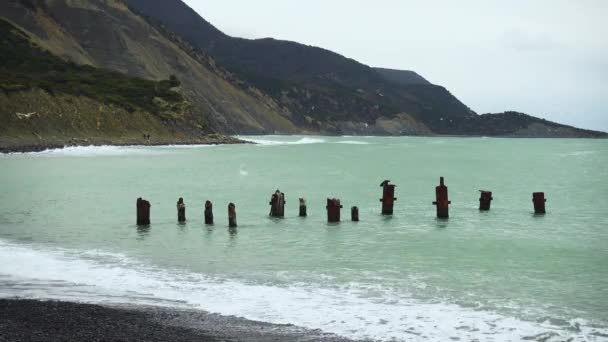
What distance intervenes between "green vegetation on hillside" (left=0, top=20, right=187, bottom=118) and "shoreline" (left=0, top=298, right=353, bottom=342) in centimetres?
12164

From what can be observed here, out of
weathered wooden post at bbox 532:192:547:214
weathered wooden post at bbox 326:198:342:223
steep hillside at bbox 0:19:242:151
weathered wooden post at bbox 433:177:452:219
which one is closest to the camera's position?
weathered wooden post at bbox 326:198:342:223

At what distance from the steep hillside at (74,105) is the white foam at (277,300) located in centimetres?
8618

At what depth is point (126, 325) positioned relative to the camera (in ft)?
42.1

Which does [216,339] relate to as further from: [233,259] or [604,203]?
[604,203]

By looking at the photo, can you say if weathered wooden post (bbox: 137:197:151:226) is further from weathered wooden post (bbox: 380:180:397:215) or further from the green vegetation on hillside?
the green vegetation on hillside

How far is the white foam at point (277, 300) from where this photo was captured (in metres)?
13.8

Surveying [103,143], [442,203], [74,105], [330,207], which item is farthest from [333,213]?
[74,105]

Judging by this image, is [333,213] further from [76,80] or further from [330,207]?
[76,80]

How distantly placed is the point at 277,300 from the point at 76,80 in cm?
14455

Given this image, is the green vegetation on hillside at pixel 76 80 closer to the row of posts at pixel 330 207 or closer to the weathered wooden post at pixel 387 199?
the row of posts at pixel 330 207

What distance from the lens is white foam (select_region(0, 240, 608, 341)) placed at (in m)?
13.8

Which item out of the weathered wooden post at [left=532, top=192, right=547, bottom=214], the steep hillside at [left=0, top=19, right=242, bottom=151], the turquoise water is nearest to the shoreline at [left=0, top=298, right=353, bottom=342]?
the turquoise water

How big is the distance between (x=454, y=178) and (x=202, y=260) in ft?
171

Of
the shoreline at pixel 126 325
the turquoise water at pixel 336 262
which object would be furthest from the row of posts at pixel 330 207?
the shoreline at pixel 126 325
